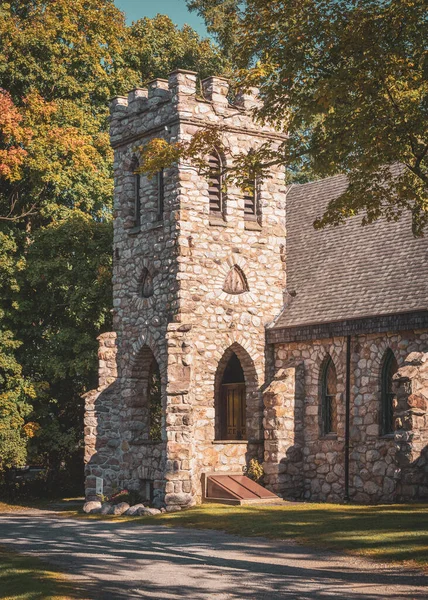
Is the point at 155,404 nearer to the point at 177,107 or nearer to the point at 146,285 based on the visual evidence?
the point at 146,285

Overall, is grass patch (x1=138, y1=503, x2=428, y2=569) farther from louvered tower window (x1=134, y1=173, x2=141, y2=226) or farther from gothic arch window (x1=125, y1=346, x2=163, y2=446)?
louvered tower window (x1=134, y1=173, x2=141, y2=226)

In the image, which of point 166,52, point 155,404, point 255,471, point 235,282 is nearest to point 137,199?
point 235,282

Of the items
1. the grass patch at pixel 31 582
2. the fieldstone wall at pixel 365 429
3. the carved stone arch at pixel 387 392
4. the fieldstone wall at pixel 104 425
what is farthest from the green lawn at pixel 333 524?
the grass patch at pixel 31 582

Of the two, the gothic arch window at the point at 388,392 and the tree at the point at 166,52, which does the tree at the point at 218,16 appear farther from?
the gothic arch window at the point at 388,392

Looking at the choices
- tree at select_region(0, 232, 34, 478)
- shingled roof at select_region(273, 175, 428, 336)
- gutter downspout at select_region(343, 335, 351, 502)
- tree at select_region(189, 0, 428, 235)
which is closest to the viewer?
tree at select_region(189, 0, 428, 235)

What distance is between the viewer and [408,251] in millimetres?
27281

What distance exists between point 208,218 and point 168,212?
3.46 ft

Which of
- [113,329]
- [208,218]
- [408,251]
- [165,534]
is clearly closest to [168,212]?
[208,218]

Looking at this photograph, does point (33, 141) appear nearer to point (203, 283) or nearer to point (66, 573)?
point (203, 283)

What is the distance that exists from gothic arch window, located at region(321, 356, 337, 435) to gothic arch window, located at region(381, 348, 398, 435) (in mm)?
1752

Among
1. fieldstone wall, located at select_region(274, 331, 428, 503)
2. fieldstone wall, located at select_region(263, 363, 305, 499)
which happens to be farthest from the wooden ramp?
fieldstone wall, located at select_region(274, 331, 428, 503)

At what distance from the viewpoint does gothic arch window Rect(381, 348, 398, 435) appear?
25.9m

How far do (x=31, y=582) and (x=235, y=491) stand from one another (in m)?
12.2

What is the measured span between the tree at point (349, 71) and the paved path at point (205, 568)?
6.90 m
